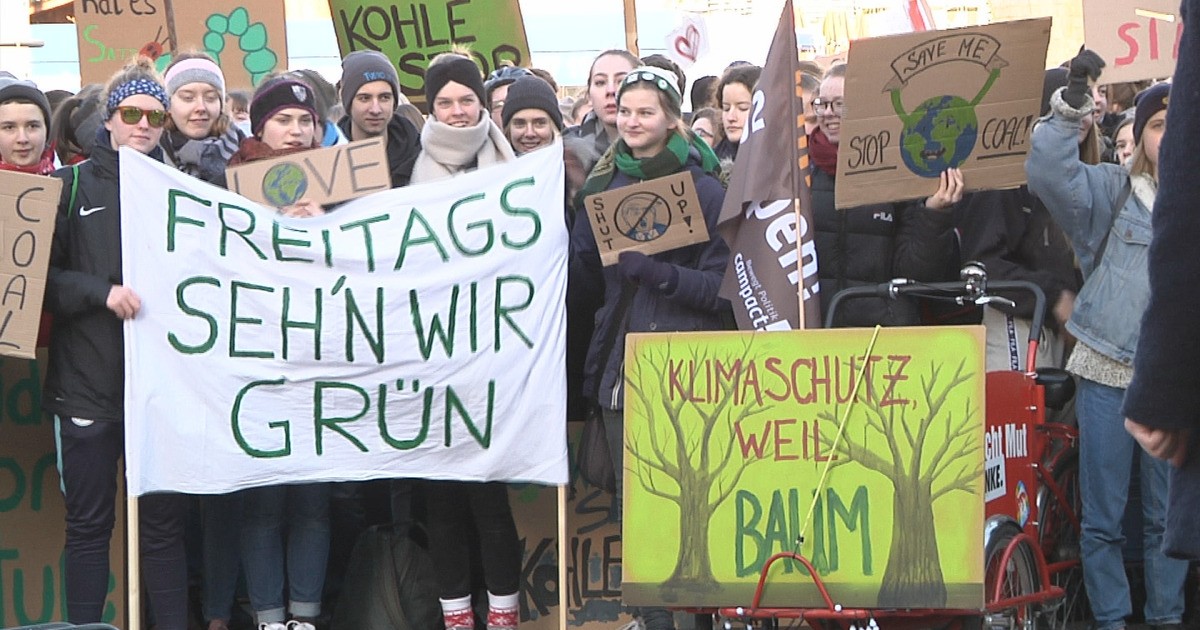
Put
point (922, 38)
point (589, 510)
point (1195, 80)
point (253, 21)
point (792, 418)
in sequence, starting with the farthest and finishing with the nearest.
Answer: point (253, 21) → point (589, 510) → point (922, 38) → point (792, 418) → point (1195, 80)

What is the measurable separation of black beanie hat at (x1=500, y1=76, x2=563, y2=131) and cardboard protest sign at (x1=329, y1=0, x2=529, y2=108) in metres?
1.90

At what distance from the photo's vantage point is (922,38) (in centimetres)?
647

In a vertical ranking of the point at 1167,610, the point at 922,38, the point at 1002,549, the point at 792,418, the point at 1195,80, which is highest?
the point at 922,38

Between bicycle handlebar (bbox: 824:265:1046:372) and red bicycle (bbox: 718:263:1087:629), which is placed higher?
bicycle handlebar (bbox: 824:265:1046:372)

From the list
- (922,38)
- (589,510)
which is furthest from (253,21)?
(922,38)

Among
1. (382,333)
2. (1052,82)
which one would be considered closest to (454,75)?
(382,333)

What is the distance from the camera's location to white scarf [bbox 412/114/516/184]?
6809 millimetres

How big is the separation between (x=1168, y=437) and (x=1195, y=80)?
1.53 feet

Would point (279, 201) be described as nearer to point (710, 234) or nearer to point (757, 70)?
point (710, 234)

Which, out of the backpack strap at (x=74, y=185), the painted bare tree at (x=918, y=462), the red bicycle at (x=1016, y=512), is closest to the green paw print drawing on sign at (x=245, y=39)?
the backpack strap at (x=74, y=185)

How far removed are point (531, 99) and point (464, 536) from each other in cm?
174

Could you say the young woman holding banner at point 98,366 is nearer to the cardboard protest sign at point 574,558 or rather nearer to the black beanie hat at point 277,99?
the black beanie hat at point 277,99

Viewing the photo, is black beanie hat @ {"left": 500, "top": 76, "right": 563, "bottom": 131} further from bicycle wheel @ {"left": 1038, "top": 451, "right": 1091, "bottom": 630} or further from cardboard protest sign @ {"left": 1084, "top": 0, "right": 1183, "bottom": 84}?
bicycle wheel @ {"left": 1038, "top": 451, "right": 1091, "bottom": 630}

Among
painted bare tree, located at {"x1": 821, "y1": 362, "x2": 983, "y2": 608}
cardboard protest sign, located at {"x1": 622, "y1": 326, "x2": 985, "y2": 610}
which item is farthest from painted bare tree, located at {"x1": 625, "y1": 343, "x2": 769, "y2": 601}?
painted bare tree, located at {"x1": 821, "y1": 362, "x2": 983, "y2": 608}
